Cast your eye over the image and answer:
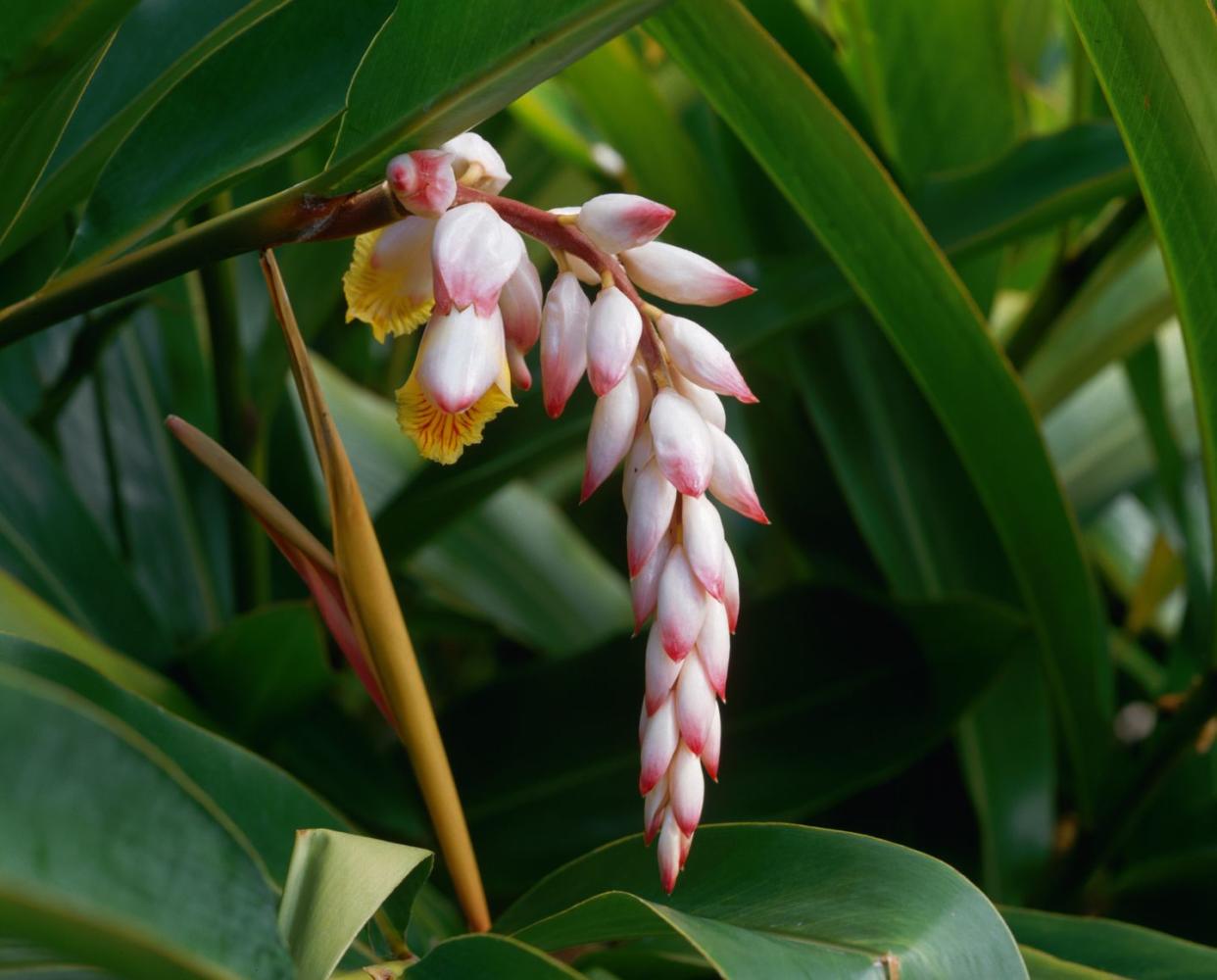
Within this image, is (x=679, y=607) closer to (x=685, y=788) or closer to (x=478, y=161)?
(x=685, y=788)

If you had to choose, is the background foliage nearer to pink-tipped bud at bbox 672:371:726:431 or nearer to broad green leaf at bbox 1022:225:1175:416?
broad green leaf at bbox 1022:225:1175:416

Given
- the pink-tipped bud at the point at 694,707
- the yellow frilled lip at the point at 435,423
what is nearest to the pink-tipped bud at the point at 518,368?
the yellow frilled lip at the point at 435,423

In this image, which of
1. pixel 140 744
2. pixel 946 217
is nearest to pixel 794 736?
pixel 946 217

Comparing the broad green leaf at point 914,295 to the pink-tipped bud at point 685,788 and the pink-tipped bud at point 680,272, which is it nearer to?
the pink-tipped bud at point 680,272

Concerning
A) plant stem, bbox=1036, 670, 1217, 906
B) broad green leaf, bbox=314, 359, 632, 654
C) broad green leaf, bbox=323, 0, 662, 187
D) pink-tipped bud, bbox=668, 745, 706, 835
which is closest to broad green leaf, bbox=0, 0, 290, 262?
broad green leaf, bbox=323, 0, 662, 187

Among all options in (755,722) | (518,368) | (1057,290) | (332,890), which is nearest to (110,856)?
(332,890)

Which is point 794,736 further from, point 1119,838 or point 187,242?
point 187,242
